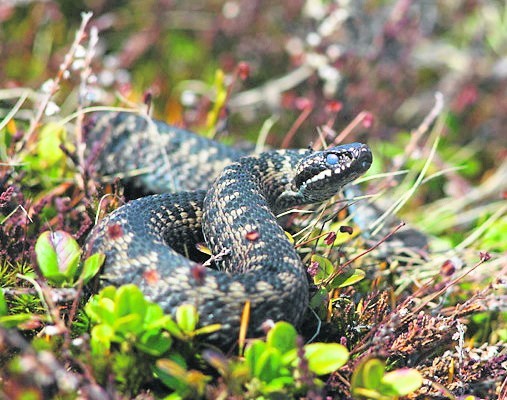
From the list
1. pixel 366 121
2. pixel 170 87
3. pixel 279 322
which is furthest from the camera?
pixel 170 87

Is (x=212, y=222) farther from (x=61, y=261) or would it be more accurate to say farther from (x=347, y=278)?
(x=61, y=261)

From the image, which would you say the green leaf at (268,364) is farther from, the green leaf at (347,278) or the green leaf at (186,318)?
the green leaf at (347,278)

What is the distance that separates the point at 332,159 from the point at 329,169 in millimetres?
74

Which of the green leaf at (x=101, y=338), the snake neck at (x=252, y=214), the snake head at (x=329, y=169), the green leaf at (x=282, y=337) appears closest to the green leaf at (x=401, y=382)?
the green leaf at (x=282, y=337)

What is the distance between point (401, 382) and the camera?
10.7 ft

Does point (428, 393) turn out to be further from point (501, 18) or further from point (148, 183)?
point (501, 18)

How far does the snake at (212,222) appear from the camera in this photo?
11.5ft

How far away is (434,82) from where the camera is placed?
30.8ft

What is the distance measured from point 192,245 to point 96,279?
1.04 metres

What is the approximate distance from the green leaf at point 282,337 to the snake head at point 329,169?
1543mm

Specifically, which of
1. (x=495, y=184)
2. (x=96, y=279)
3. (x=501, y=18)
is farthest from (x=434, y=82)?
(x=96, y=279)

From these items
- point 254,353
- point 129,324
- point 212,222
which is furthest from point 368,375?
point 212,222

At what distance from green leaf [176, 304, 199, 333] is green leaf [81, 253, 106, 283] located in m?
0.61

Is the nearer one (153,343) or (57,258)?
(153,343)
